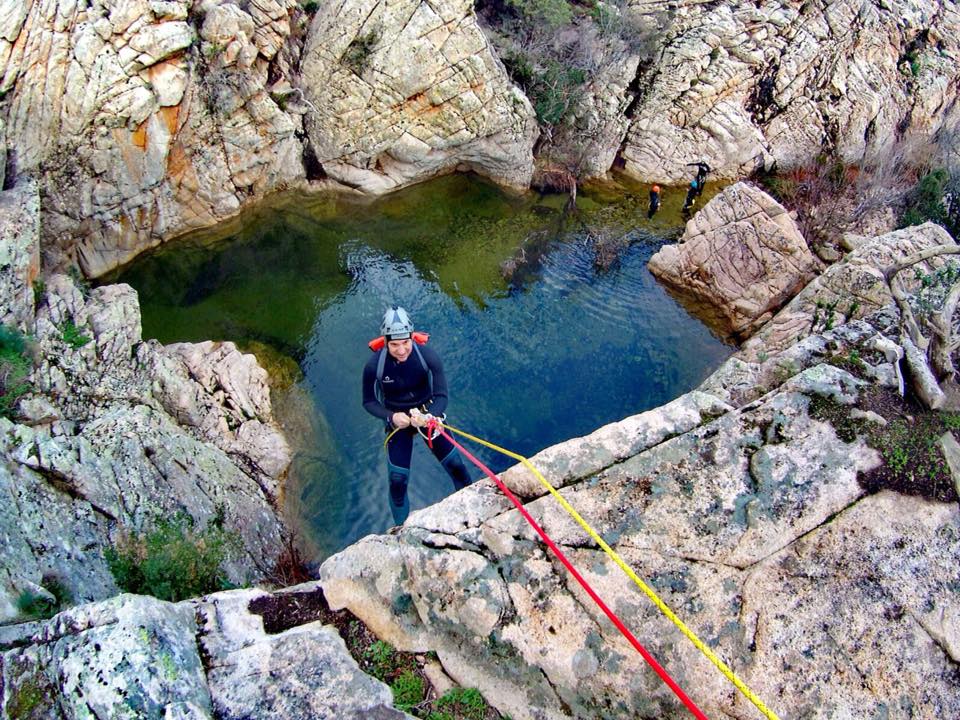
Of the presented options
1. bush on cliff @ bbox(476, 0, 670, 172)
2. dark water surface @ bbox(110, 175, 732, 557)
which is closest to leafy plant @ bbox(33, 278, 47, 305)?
dark water surface @ bbox(110, 175, 732, 557)

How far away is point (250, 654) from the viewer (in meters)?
4.43

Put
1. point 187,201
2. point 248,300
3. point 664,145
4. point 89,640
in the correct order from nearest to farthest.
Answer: point 89,640 → point 248,300 → point 187,201 → point 664,145

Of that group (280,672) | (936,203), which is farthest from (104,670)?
(936,203)

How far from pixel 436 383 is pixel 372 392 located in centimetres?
80

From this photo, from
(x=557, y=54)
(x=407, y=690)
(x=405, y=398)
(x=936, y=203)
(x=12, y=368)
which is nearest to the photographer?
(x=407, y=690)

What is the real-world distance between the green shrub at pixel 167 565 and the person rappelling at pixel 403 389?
2.41 meters

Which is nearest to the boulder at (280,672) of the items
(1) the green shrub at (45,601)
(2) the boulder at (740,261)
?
(1) the green shrub at (45,601)

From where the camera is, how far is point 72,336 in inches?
340

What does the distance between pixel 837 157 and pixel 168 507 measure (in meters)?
23.3

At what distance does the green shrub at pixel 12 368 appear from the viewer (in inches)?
270

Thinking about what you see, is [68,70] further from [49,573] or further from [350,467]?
[49,573]

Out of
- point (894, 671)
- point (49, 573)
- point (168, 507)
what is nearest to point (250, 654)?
point (49, 573)

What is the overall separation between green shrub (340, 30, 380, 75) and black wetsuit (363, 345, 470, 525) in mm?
12234

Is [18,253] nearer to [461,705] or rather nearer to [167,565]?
[167,565]
